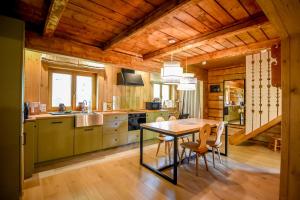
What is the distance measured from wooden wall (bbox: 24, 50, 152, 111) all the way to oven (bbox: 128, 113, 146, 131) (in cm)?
56

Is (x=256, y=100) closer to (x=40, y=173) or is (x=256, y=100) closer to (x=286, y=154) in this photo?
(x=286, y=154)

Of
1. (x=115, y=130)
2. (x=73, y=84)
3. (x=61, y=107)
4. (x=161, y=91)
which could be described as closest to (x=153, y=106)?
(x=161, y=91)

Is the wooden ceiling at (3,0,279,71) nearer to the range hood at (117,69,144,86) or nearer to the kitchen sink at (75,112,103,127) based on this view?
the range hood at (117,69,144,86)

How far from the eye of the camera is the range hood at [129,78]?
178 inches

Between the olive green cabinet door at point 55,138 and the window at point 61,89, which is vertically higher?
the window at point 61,89

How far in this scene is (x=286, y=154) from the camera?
1524 mm

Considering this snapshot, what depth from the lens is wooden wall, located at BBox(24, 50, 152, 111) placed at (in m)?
3.26

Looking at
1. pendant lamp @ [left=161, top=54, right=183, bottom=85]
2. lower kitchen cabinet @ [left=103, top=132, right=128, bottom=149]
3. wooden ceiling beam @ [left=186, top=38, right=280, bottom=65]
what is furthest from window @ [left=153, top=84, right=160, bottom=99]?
pendant lamp @ [left=161, top=54, right=183, bottom=85]

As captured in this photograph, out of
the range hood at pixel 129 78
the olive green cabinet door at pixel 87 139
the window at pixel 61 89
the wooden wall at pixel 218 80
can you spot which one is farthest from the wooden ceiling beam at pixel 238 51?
the window at pixel 61 89

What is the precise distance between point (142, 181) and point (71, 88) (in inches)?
112

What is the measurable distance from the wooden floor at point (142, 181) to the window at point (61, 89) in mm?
1443

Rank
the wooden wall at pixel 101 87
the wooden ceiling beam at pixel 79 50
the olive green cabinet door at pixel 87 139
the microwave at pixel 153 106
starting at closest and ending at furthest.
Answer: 1. the wooden ceiling beam at pixel 79 50
2. the wooden wall at pixel 101 87
3. the olive green cabinet door at pixel 87 139
4. the microwave at pixel 153 106

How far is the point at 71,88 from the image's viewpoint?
3977mm

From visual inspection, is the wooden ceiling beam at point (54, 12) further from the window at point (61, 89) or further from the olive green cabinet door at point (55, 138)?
the olive green cabinet door at point (55, 138)
